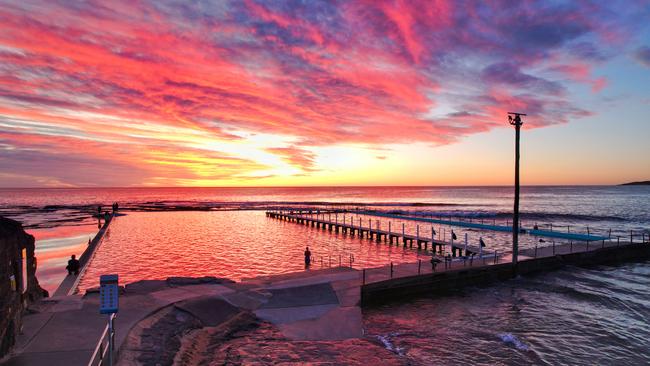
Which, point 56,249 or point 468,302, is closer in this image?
point 468,302

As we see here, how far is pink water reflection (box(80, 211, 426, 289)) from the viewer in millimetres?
30953

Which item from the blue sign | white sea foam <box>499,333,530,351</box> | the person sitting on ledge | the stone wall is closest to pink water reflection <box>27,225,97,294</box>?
the person sitting on ledge

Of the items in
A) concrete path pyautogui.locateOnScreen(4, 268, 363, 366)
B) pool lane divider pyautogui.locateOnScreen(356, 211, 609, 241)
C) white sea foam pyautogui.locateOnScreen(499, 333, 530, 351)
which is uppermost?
concrete path pyautogui.locateOnScreen(4, 268, 363, 366)

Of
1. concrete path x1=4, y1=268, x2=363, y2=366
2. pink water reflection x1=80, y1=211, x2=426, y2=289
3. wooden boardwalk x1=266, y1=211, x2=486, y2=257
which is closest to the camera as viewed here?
concrete path x1=4, y1=268, x2=363, y2=366

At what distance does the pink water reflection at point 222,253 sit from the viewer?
3095 cm

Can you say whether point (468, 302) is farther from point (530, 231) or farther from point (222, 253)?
point (530, 231)

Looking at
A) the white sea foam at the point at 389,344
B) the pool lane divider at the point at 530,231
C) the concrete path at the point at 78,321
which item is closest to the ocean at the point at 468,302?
the white sea foam at the point at 389,344

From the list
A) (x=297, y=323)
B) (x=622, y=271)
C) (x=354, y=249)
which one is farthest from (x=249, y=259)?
(x=622, y=271)

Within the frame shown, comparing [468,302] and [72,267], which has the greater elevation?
[72,267]

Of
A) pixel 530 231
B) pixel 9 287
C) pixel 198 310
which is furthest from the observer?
pixel 530 231

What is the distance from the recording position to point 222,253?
39531 mm

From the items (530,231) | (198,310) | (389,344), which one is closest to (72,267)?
(198,310)

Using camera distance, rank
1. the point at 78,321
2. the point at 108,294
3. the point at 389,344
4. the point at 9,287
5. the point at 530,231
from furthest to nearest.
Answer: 1. the point at 530,231
2. the point at 389,344
3. the point at 78,321
4. the point at 9,287
5. the point at 108,294

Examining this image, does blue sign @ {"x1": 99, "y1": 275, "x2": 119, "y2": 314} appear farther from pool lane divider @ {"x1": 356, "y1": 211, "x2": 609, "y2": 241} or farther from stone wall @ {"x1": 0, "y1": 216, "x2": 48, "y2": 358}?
pool lane divider @ {"x1": 356, "y1": 211, "x2": 609, "y2": 241}
